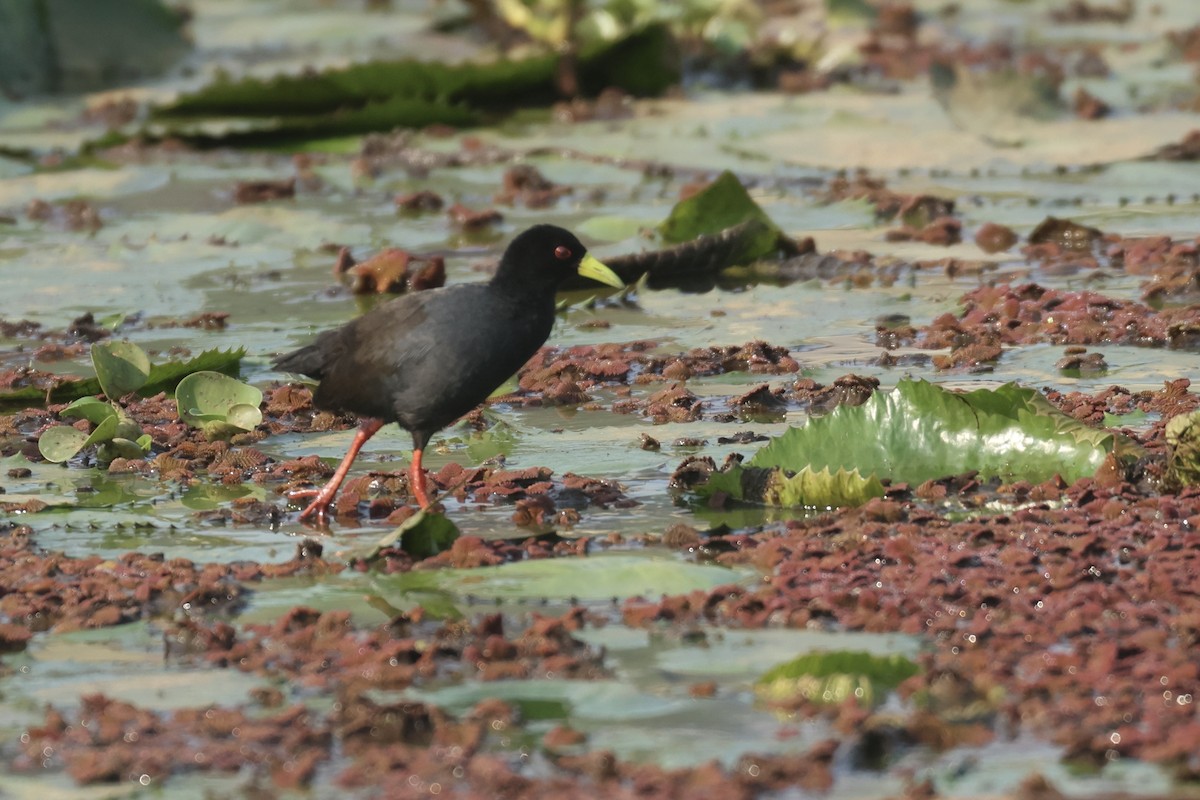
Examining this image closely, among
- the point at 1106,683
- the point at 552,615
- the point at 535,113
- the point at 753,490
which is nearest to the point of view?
the point at 1106,683

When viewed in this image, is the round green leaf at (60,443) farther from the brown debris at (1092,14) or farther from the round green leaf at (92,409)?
the brown debris at (1092,14)

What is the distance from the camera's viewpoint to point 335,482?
4777 millimetres

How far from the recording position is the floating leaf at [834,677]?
3326mm

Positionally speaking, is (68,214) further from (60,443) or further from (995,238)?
(995,238)

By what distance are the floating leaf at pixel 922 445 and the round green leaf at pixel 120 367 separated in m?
1.95

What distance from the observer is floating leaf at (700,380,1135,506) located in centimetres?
461

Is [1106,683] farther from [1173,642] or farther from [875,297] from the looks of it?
[875,297]

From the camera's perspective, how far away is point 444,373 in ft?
15.8

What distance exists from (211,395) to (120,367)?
39cm

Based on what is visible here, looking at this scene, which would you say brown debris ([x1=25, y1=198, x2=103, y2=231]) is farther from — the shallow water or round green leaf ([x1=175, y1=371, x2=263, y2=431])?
round green leaf ([x1=175, y1=371, x2=263, y2=431])

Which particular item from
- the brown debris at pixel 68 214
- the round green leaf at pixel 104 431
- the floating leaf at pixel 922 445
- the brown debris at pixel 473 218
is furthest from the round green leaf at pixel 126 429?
the brown debris at pixel 68 214

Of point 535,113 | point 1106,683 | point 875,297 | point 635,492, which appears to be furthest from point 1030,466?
point 535,113

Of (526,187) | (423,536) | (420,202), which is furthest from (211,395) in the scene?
(526,187)

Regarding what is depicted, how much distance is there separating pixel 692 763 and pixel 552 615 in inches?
33.1
